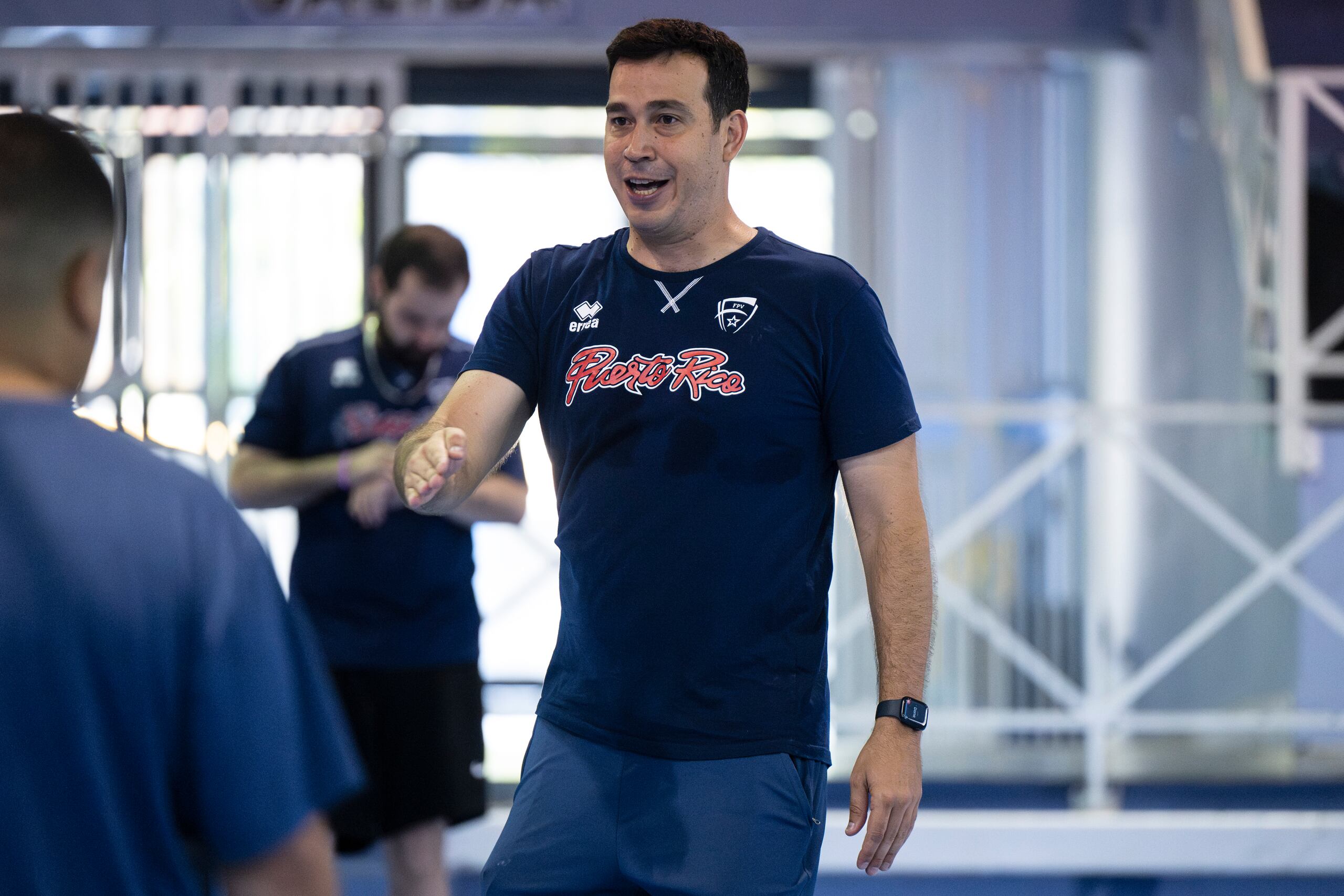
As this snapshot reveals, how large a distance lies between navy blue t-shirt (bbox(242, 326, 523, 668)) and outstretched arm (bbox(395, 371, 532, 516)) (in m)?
1.07

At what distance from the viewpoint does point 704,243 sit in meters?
2.03

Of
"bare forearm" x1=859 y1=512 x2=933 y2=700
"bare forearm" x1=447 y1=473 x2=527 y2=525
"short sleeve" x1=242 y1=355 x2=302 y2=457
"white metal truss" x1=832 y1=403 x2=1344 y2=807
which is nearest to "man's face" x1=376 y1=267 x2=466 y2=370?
"short sleeve" x1=242 y1=355 x2=302 y2=457

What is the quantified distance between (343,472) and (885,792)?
1.70 metres

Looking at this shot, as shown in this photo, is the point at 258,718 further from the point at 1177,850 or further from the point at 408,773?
the point at 1177,850

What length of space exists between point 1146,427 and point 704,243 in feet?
12.3

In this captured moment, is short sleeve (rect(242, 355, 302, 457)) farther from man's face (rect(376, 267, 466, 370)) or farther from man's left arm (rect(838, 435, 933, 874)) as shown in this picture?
man's left arm (rect(838, 435, 933, 874))

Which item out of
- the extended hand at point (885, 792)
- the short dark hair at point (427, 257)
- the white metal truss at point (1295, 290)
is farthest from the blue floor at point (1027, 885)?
the extended hand at point (885, 792)

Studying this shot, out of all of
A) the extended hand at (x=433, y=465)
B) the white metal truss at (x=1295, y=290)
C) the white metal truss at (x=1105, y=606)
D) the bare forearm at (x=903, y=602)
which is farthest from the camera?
the white metal truss at (x=1295, y=290)

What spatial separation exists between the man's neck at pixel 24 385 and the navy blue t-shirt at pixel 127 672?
0.02 m

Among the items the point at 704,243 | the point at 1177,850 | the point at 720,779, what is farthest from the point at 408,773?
the point at 1177,850

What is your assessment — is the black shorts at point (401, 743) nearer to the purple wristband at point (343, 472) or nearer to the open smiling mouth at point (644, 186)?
the purple wristband at point (343, 472)

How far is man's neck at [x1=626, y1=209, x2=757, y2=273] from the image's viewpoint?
6.63ft

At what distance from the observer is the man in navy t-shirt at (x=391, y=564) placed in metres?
3.08

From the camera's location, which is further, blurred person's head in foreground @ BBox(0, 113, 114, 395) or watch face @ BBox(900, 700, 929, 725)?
watch face @ BBox(900, 700, 929, 725)
